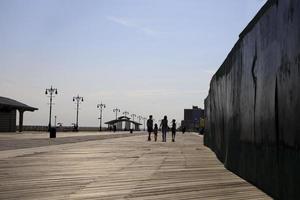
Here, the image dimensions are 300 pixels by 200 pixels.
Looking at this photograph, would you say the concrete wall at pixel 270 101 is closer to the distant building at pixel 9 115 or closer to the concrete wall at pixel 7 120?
the distant building at pixel 9 115

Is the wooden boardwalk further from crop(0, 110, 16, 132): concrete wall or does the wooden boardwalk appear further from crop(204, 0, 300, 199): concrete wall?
crop(0, 110, 16, 132): concrete wall

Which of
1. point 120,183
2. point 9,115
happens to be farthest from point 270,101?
point 9,115

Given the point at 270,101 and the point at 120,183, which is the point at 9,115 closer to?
the point at 120,183

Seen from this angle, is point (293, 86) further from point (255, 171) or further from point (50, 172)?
point (50, 172)

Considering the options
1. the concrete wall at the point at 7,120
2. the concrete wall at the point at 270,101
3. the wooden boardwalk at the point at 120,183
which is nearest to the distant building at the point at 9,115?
the concrete wall at the point at 7,120

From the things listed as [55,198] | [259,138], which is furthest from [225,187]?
[55,198]

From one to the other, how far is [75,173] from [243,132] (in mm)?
3427

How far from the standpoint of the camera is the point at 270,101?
23.1ft

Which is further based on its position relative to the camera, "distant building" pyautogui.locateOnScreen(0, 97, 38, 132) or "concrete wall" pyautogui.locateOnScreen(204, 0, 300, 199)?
"distant building" pyautogui.locateOnScreen(0, 97, 38, 132)

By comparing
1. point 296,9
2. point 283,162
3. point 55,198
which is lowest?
point 55,198

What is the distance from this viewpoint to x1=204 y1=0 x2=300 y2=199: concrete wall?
5.81 m

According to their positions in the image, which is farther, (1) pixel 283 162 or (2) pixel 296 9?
(1) pixel 283 162

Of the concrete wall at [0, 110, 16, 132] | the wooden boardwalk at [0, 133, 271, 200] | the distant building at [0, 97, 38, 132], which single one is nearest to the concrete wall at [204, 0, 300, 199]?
the wooden boardwalk at [0, 133, 271, 200]

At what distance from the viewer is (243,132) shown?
9555 mm
